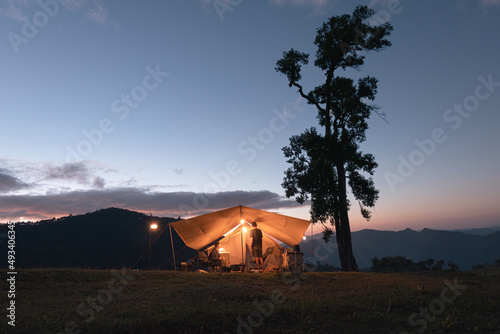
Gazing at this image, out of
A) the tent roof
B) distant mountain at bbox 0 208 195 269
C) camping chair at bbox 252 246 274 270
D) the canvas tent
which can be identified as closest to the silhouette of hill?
distant mountain at bbox 0 208 195 269

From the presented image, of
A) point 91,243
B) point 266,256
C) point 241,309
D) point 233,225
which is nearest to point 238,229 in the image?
point 233,225

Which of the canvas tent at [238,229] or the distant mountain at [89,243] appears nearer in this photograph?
the canvas tent at [238,229]

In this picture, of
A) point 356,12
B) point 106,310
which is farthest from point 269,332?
point 356,12

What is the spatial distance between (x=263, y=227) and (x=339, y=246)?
411 cm

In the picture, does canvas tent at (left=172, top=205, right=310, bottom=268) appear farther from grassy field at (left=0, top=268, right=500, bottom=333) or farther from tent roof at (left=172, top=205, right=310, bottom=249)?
grassy field at (left=0, top=268, right=500, bottom=333)

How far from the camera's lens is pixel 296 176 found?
19.1 m

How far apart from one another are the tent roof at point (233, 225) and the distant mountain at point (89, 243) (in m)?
23.9

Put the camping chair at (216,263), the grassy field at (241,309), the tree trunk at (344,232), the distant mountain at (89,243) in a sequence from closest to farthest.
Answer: the grassy field at (241,309) < the camping chair at (216,263) < the tree trunk at (344,232) < the distant mountain at (89,243)

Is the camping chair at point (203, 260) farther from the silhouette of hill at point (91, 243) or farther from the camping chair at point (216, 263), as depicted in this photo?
the silhouette of hill at point (91, 243)

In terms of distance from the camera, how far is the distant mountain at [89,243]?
129 feet

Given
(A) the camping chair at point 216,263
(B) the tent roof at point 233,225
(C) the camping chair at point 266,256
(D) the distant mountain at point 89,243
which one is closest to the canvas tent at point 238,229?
(B) the tent roof at point 233,225

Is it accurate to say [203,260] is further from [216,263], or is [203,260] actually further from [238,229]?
[238,229]

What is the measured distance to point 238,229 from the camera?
16.8 m

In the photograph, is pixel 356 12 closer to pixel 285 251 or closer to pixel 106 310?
pixel 285 251
